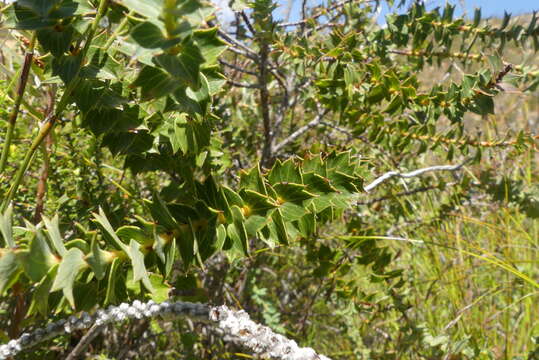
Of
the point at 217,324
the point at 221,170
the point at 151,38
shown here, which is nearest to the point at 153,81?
the point at 151,38

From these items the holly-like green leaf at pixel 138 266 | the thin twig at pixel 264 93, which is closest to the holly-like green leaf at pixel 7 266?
the holly-like green leaf at pixel 138 266

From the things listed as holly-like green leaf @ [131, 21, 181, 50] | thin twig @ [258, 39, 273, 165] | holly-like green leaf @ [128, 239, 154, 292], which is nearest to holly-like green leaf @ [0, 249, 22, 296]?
holly-like green leaf @ [128, 239, 154, 292]

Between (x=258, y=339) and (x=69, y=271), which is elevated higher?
(x=69, y=271)

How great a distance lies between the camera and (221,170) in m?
1.02

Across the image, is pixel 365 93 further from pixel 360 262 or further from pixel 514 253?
pixel 514 253

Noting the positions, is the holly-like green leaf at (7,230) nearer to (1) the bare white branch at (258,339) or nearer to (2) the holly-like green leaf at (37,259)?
(2) the holly-like green leaf at (37,259)

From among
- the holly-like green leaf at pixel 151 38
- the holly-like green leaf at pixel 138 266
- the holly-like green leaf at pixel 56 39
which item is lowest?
the holly-like green leaf at pixel 138 266

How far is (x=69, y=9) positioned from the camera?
0.54 meters

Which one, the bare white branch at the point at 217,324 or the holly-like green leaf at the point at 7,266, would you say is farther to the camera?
the bare white branch at the point at 217,324

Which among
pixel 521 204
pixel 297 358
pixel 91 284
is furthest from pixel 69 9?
pixel 521 204

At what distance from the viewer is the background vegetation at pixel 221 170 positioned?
1.77ft

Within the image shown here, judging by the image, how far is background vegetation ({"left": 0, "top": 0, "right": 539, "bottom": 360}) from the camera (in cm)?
54

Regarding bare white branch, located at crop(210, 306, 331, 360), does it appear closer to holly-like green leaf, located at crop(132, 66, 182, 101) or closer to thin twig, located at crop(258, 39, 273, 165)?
holly-like green leaf, located at crop(132, 66, 182, 101)

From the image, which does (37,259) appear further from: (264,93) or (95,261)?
(264,93)
